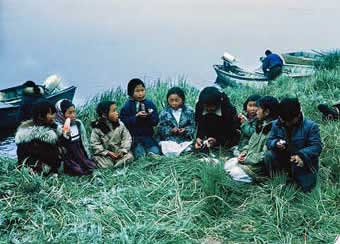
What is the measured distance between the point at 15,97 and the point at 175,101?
600 cm

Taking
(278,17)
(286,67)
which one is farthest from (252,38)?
(286,67)

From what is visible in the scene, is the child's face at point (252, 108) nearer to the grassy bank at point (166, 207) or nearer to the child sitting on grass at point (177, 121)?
the child sitting on grass at point (177, 121)

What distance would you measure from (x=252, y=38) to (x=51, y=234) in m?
22.2

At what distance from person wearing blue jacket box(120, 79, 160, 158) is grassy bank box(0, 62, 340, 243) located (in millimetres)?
542

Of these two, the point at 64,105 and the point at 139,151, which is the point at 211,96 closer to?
the point at 139,151

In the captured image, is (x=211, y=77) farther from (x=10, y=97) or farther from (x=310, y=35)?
(x=310, y=35)

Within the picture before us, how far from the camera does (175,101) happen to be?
599 centimetres

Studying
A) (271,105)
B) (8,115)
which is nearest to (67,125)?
(271,105)

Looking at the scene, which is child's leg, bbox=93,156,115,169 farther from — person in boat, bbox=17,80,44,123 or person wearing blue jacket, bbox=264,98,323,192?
person wearing blue jacket, bbox=264,98,323,192

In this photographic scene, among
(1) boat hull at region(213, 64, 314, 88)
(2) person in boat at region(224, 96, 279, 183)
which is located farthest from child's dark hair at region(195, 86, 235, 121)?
(1) boat hull at region(213, 64, 314, 88)

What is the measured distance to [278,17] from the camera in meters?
31.3

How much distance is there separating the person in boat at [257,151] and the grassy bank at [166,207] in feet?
0.47

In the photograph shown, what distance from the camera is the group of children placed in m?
4.66

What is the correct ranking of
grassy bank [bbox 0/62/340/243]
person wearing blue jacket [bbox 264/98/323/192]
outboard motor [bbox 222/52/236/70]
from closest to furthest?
grassy bank [bbox 0/62/340/243] < person wearing blue jacket [bbox 264/98/323/192] < outboard motor [bbox 222/52/236/70]
